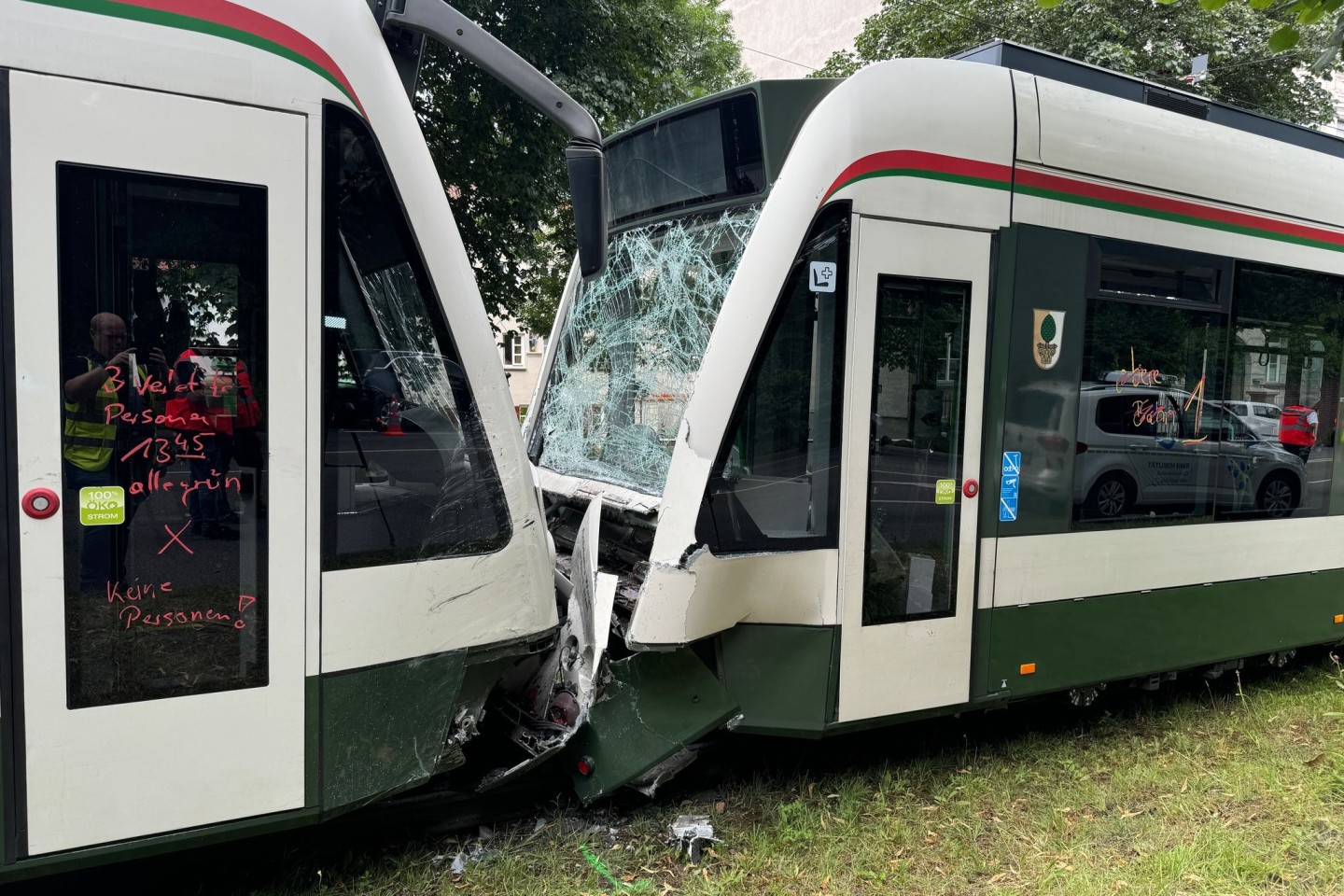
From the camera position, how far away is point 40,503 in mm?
2482

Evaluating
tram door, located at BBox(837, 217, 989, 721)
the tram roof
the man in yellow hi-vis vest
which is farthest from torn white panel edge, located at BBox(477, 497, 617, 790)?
the tram roof

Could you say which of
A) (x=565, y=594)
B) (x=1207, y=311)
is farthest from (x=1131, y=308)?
(x=565, y=594)

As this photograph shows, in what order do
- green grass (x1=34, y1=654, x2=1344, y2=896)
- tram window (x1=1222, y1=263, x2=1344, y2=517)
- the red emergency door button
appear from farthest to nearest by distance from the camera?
tram window (x1=1222, y1=263, x2=1344, y2=517), green grass (x1=34, y1=654, x2=1344, y2=896), the red emergency door button

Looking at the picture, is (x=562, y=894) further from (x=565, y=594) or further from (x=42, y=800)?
(x=42, y=800)

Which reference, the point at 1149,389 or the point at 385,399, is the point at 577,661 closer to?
the point at 385,399

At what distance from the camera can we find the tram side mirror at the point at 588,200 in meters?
3.01

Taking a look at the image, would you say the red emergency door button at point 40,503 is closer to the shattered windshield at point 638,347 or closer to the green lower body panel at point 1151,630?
the shattered windshield at point 638,347

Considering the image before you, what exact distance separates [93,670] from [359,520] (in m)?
0.81

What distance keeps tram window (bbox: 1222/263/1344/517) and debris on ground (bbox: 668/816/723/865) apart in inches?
133

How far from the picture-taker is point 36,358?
2.47 metres

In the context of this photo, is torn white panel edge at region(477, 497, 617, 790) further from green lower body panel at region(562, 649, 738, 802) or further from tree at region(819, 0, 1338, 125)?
tree at region(819, 0, 1338, 125)

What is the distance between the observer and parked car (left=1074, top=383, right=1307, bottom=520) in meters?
Answer: 4.41

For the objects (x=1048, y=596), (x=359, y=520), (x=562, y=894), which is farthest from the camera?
(x=1048, y=596)

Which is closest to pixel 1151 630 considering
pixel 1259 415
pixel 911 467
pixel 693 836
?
pixel 1259 415
